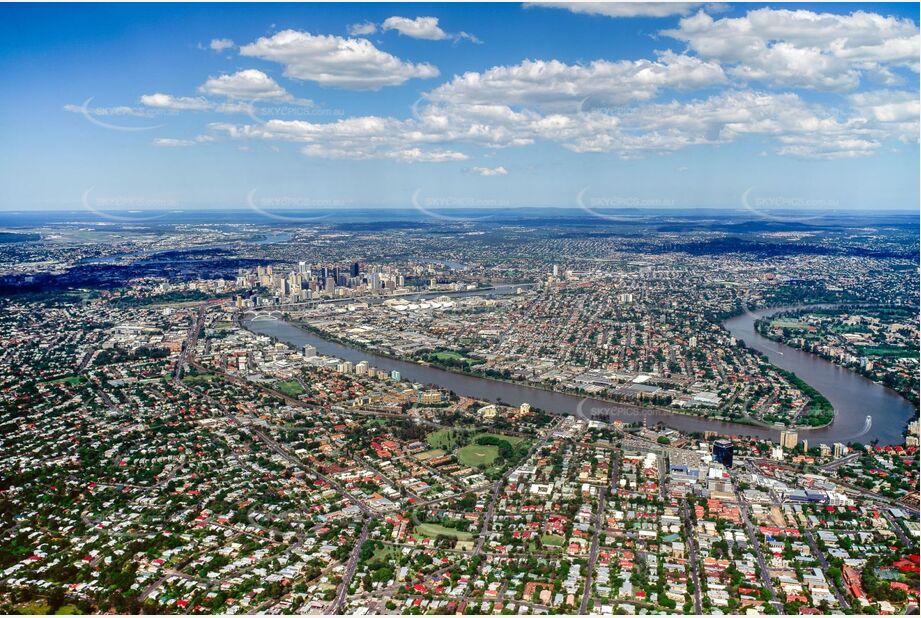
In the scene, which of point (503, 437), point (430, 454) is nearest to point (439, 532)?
point (430, 454)

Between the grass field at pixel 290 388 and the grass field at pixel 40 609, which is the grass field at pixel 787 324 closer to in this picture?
the grass field at pixel 290 388

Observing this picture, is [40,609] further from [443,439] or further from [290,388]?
[290,388]

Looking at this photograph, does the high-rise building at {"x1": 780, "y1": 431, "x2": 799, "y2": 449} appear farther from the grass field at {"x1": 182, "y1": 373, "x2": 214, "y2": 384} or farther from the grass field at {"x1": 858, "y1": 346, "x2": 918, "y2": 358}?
the grass field at {"x1": 182, "y1": 373, "x2": 214, "y2": 384}

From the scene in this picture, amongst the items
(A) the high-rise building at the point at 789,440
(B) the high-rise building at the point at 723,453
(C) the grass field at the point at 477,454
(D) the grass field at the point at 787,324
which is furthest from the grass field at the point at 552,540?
(D) the grass field at the point at 787,324

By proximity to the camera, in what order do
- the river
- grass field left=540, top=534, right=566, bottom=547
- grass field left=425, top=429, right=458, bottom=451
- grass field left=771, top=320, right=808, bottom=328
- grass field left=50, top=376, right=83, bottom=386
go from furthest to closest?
grass field left=771, top=320, right=808, bottom=328 < grass field left=50, top=376, right=83, bottom=386 < the river < grass field left=425, top=429, right=458, bottom=451 < grass field left=540, top=534, right=566, bottom=547

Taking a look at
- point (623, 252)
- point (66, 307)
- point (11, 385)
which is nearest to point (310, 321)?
point (66, 307)

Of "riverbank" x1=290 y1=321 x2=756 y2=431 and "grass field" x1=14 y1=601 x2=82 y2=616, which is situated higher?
"riverbank" x1=290 y1=321 x2=756 y2=431

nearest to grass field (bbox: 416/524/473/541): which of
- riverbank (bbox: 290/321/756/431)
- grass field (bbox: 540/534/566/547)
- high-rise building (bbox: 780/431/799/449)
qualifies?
grass field (bbox: 540/534/566/547)
